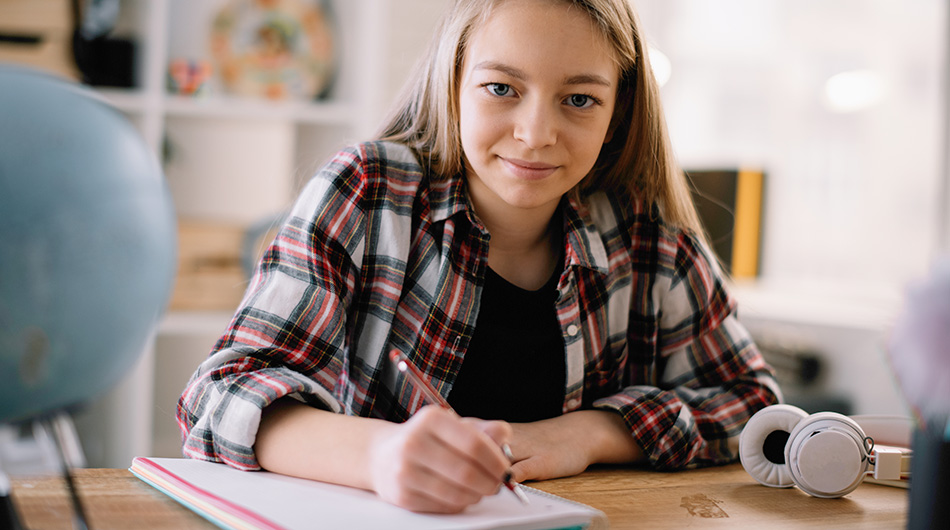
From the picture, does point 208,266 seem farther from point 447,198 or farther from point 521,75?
point 521,75

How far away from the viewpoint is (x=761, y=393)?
3.61ft

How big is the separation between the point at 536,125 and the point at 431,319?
0.86ft

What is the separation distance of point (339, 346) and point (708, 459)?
17.2 inches

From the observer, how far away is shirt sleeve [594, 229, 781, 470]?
104 centimetres

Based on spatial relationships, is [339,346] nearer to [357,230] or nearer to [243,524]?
[357,230]

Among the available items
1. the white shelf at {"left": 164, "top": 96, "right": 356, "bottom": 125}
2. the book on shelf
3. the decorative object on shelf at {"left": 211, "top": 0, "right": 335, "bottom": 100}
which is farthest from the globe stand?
the book on shelf

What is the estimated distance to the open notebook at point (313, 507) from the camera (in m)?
0.62

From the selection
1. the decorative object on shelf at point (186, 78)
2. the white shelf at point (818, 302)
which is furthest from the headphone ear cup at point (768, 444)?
the decorative object on shelf at point (186, 78)

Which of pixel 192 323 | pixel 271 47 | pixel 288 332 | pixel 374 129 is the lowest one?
pixel 192 323

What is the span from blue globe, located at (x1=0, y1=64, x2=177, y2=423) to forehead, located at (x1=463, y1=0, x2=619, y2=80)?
490 millimetres

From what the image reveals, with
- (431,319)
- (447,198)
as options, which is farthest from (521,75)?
(431,319)

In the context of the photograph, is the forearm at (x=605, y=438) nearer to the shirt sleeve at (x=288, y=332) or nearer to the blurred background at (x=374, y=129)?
the shirt sleeve at (x=288, y=332)

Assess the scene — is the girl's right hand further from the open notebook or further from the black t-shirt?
the black t-shirt

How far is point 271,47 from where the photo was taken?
2.56m
